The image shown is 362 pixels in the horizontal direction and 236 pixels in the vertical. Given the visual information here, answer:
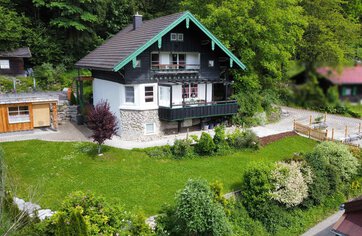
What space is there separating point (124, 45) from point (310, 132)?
16803mm

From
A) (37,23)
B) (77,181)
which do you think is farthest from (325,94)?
(37,23)

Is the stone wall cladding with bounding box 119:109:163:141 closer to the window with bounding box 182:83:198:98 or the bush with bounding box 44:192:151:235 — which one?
the window with bounding box 182:83:198:98

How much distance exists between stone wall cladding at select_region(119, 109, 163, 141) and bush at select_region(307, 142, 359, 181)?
11602 millimetres

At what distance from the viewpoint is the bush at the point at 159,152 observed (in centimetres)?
2094

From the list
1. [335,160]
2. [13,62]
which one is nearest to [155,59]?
[335,160]

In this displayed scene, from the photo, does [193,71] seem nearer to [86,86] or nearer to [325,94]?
[86,86]

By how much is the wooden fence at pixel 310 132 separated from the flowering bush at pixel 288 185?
864 centimetres

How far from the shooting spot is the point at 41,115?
25.2 m

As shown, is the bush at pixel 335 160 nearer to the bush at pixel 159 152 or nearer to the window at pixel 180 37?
the bush at pixel 159 152

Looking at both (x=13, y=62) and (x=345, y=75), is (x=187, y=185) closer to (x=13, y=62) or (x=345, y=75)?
(x=345, y=75)

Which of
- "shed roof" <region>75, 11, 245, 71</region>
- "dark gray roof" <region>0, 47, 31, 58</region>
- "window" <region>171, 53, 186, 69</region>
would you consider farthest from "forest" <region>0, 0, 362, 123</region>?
"window" <region>171, 53, 186, 69</region>

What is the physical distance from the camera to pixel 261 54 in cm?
2959

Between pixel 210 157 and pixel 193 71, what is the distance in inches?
319

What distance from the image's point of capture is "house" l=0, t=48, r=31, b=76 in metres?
35.1
